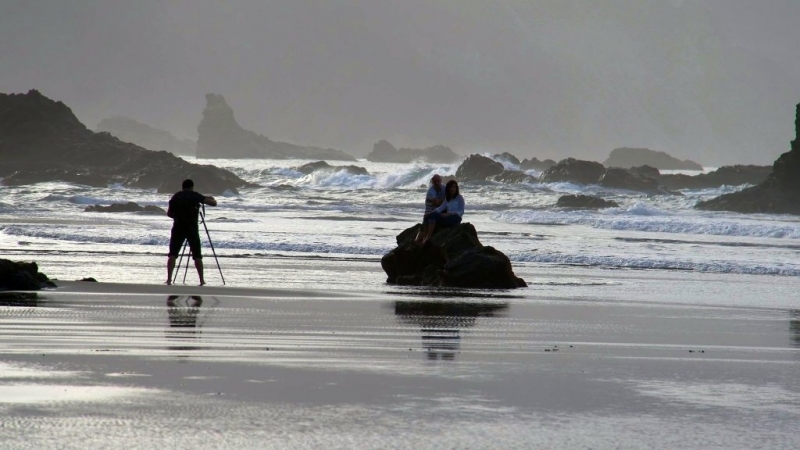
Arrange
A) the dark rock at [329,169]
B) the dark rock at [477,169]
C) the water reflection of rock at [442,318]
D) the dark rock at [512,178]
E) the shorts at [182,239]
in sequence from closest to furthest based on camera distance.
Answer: the water reflection of rock at [442,318]
the shorts at [182,239]
the dark rock at [512,178]
the dark rock at [477,169]
the dark rock at [329,169]

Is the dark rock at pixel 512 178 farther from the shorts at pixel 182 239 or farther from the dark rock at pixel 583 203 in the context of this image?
the shorts at pixel 182 239

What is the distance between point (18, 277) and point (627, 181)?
228 ft

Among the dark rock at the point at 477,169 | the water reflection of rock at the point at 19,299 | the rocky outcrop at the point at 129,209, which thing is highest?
the dark rock at the point at 477,169

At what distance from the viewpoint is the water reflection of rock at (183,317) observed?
8148 mm

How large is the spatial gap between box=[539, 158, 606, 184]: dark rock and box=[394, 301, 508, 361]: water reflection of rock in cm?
6931

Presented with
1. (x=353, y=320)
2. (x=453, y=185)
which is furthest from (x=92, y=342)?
(x=453, y=185)

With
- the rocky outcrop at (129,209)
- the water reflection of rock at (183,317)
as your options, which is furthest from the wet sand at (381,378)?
the rocky outcrop at (129,209)

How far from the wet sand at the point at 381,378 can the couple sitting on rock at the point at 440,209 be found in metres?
4.76

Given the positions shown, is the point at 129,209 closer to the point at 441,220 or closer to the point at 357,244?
the point at 357,244

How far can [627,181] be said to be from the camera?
77750 mm

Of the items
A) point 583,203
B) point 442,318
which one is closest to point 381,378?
point 442,318

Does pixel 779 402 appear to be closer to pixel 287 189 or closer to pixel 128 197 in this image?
pixel 128 197

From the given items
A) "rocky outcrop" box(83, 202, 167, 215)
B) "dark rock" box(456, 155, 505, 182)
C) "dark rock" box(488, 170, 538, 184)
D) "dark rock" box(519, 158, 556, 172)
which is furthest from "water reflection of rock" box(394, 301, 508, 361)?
"dark rock" box(519, 158, 556, 172)

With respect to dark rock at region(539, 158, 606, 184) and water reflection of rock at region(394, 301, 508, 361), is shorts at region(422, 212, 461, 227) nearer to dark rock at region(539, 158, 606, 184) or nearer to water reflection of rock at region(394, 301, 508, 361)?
water reflection of rock at region(394, 301, 508, 361)
